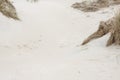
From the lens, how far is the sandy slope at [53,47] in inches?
193

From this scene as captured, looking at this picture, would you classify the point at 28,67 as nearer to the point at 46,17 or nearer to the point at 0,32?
the point at 0,32

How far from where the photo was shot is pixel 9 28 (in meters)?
9.23

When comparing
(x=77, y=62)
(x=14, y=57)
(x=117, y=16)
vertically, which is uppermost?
(x=117, y=16)

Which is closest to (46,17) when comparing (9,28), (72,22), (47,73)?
(72,22)

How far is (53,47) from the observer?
8109 mm

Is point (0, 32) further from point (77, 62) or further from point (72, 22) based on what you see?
point (77, 62)

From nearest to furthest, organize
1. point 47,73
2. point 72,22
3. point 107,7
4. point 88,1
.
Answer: point 47,73 → point 72,22 → point 107,7 → point 88,1

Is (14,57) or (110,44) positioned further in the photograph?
(14,57)

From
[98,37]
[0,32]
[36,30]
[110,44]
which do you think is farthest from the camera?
[36,30]

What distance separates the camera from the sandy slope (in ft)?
16.1

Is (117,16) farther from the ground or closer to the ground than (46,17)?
farther from the ground

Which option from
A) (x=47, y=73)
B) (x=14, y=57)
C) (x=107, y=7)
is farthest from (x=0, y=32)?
(x=107, y=7)

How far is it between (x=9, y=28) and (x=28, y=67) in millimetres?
3694

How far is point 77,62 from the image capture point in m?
5.29
